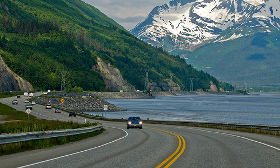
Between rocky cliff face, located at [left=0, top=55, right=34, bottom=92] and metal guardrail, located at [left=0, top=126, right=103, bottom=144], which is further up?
rocky cliff face, located at [left=0, top=55, right=34, bottom=92]

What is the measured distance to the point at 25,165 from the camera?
44.1ft

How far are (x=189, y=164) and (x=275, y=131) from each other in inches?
776

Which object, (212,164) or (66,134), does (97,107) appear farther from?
(212,164)

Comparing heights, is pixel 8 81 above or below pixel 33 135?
above

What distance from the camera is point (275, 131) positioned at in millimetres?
30828

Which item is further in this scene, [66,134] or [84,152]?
[66,134]

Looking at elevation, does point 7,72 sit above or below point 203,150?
above

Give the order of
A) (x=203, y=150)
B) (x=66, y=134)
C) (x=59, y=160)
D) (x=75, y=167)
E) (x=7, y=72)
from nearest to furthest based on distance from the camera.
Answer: (x=75, y=167) < (x=59, y=160) < (x=203, y=150) < (x=66, y=134) < (x=7, y=72)

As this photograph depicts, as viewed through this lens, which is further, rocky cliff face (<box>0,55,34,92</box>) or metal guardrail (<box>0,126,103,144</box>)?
rocky cliff face (<box>0,55,34,92</box>)

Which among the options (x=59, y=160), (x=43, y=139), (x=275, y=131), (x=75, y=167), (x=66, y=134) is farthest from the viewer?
(x=275, y=131)

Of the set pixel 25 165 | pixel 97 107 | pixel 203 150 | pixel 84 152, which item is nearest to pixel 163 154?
pixel 203 150

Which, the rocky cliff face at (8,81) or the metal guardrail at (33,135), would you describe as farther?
the rocky cliff face at (8,81)

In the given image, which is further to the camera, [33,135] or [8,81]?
[8,81]

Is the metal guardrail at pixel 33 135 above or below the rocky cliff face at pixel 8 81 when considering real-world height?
below
